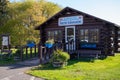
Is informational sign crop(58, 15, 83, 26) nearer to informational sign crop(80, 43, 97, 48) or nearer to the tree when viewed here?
informational sign crop(80, 43, 97, 48)

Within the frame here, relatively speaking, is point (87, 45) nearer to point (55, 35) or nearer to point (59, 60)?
point (55, 35)

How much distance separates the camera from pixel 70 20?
79.6 feet

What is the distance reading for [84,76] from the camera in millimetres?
12953

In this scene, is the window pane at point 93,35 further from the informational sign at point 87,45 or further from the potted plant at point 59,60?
the potted plant at point 59,60

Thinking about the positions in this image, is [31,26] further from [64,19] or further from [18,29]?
[64,19]

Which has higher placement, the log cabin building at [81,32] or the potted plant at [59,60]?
the log cabin building at [81,32]

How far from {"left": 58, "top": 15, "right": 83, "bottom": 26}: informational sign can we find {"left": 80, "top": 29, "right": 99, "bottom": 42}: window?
905mm

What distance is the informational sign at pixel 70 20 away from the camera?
23.7 meters

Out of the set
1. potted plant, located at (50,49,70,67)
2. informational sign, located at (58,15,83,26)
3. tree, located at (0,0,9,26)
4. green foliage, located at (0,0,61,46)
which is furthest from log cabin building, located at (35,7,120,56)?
tree, located at (0,0,9,26)

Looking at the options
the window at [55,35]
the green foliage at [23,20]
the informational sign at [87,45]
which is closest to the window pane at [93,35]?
the informational sign at [87,45]

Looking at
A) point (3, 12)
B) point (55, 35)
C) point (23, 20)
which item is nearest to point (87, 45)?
point (55, 35)

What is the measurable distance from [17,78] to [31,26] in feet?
98.5

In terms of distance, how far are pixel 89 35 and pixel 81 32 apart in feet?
3.11

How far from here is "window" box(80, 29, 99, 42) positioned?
22841 mm
